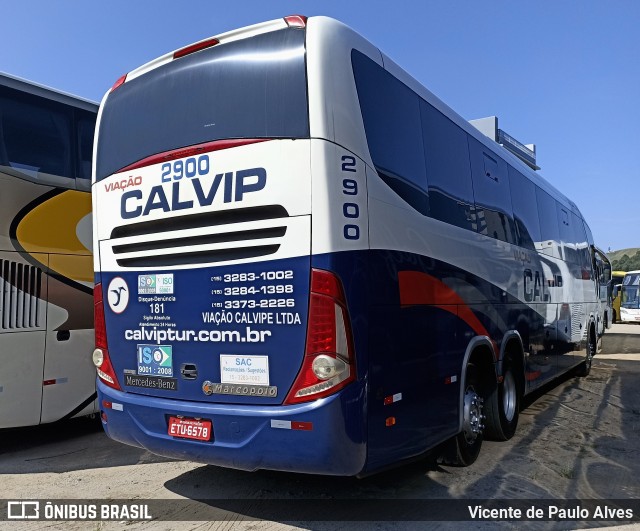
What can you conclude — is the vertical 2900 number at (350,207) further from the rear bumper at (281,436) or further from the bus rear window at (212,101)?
the rear bumper at (281,436)

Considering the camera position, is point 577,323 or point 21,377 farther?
point 577,323

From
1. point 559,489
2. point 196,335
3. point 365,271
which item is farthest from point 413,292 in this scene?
point 559,489

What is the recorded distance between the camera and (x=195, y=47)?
14.9 feet

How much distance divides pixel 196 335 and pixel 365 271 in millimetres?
1387

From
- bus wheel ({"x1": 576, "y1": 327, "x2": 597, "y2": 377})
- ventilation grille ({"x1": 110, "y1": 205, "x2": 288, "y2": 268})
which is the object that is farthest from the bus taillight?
bus wheel ({"x1": 576, "y1": 327, "x2": 597, "y2": 377})

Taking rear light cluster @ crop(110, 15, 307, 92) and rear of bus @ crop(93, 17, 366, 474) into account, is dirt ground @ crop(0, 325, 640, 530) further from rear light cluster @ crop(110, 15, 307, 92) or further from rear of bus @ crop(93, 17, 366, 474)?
rear light cluster @ crop(110, 15, 307, 92)

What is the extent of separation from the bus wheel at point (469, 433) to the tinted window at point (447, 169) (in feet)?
5.11

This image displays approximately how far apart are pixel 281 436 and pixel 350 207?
158 centimetres

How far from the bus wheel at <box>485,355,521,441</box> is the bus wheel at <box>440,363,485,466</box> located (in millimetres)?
353

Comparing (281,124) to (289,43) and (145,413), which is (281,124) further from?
(145,413)

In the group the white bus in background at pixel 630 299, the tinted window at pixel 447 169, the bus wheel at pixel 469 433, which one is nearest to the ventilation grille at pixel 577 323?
the bus wheel at pixel 469 433

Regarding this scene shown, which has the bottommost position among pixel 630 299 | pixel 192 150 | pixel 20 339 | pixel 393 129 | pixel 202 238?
pixel 20 339

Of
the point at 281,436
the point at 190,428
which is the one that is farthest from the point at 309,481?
the point at 281,436

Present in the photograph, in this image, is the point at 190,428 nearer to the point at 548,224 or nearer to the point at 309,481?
the point at 309,481
